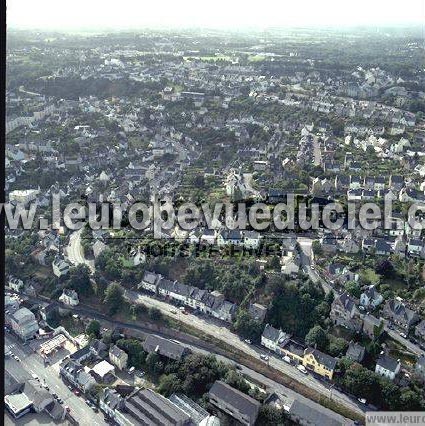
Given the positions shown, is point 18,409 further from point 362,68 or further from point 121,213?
point 362,68

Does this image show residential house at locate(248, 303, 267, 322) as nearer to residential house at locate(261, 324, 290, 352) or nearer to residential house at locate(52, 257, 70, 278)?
residential house at locate(261, 324, 290, 352)

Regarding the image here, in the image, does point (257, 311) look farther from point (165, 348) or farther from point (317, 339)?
point (165, 348)

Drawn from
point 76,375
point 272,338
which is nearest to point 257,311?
point 272,338

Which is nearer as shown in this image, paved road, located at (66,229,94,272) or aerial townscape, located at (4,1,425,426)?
aerial townscape, located at (4,1,425,426)

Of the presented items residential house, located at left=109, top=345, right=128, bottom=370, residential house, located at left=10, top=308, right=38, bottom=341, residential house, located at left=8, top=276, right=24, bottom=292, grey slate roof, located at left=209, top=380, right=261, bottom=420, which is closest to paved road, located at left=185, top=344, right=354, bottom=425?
grey slate roof, located at left=209, top=380, right=261, bottom=420

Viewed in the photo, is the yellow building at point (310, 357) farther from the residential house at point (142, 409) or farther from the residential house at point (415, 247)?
the residential house at point (415, 247)

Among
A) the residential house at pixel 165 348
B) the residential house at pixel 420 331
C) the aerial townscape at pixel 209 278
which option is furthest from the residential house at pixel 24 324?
the residential house at pixel 420 331
